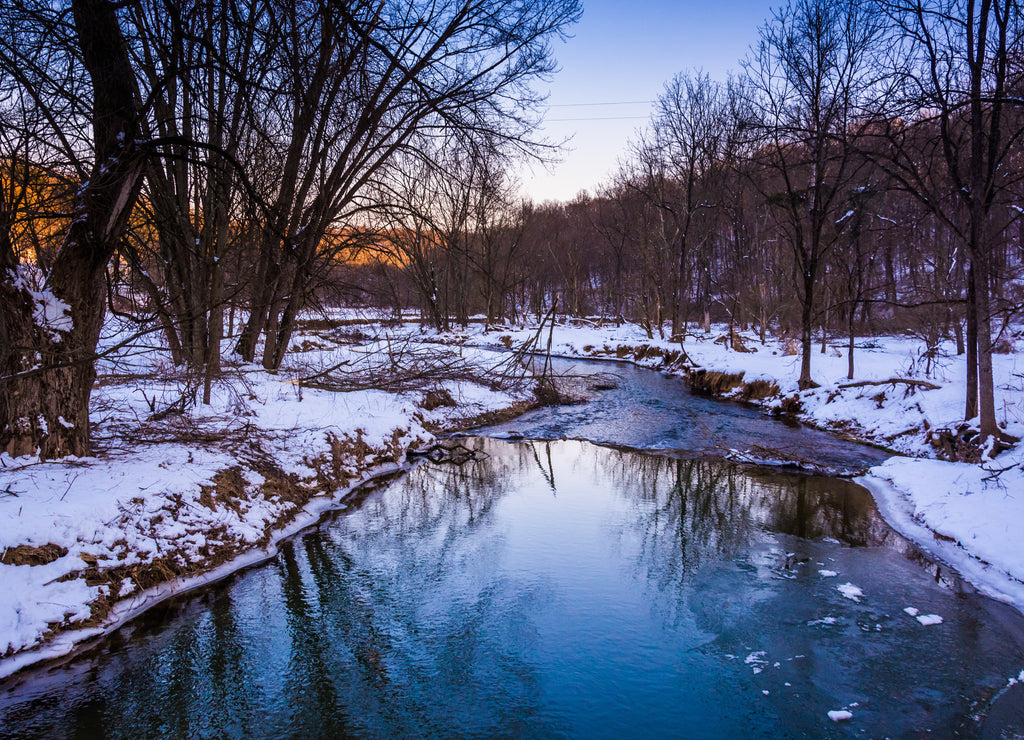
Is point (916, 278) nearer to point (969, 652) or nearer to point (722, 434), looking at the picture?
point (722, 434)

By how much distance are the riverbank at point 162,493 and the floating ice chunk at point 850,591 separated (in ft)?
21.1

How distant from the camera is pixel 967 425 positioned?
10.1 m

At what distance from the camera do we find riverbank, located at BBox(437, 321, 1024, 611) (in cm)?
708

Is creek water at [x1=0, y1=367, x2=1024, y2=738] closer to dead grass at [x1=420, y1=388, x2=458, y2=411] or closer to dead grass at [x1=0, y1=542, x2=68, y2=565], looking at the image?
dead grass at [x1=0, y1=542, x2=68, y2=565]

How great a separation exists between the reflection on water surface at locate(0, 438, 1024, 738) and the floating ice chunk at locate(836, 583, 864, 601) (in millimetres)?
34

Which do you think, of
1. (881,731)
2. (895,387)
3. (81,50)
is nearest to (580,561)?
(881,731)

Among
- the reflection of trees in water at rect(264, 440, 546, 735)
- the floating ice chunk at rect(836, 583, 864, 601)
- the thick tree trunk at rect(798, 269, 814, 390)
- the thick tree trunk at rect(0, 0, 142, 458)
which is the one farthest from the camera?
the thick tree trunk at rect(798, 269, 814, 390)

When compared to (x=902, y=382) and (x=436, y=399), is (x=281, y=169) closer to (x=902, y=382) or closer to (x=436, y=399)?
(x=436, y=399)

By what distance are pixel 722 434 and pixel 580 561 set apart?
7.64 meters

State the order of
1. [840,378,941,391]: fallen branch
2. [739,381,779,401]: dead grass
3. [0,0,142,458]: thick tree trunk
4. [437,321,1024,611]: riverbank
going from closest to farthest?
[0,0,142,458]: thick tree trunk < [437,321,1024,611]: riverbank < [840,378,941,391]: fallen branch < [739,381,779,401]: dead grass

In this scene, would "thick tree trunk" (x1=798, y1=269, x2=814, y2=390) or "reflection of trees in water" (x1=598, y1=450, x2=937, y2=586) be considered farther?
"thick tree trunk" (x1=798, y1=269, x2=814, y2=390)

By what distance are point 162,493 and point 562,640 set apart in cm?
443

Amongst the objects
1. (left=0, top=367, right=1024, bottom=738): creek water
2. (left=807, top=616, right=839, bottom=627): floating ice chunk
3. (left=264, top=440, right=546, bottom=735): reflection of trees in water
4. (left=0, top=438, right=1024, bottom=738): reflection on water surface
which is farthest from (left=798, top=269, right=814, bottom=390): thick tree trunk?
(left=807, top=616, right=839, bottom=627): floating ice chunk

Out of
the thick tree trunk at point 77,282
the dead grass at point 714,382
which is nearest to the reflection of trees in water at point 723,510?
the thick tree trunk at point 77,282
